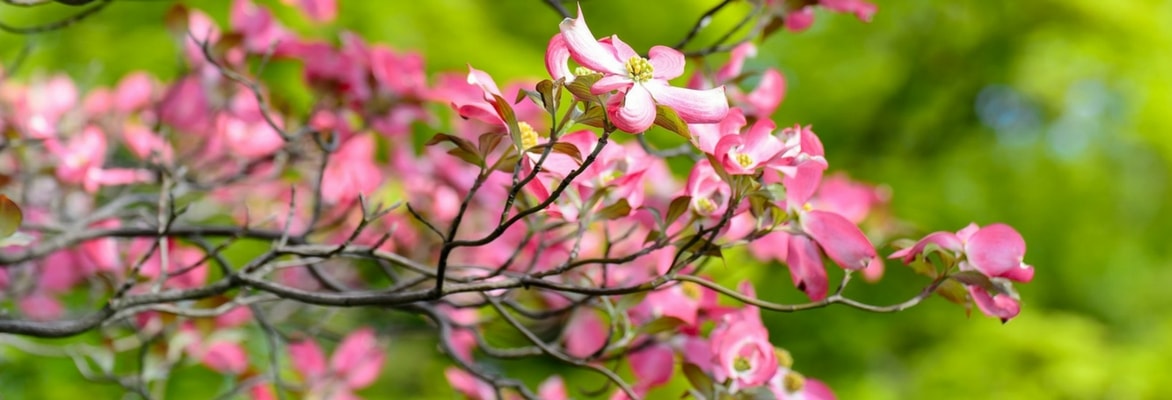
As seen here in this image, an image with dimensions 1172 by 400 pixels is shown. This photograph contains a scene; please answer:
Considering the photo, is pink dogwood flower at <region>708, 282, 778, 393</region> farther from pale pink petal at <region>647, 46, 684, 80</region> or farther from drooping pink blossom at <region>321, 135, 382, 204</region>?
drooping pink blossom at <region>321, 135, 382, 204</region>

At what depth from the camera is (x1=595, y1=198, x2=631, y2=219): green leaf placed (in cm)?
64

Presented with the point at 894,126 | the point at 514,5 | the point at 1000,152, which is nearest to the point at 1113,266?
the point at 1000,152

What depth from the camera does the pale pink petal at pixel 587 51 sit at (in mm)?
481

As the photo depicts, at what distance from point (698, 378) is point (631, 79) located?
0.30 meters

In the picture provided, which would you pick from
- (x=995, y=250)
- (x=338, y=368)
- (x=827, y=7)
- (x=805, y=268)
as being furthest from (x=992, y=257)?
(x=338, y=368)

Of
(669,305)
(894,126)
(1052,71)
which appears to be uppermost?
(1052,71)

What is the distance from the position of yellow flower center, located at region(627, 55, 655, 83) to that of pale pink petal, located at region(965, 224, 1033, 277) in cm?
24

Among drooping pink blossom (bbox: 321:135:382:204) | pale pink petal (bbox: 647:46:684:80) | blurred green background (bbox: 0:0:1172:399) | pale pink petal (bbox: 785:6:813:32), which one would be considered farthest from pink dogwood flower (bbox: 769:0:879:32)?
blurred green background (bbox: 0:0:1172:399)

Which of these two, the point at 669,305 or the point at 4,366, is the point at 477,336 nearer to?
the point at 669,305

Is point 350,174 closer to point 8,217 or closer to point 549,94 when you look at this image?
point 8,217

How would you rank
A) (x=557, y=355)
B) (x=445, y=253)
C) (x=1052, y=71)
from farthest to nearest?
(x=1052, y=71)
(x=557, y=355)
(x=445, y=253)

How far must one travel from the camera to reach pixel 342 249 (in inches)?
24.4

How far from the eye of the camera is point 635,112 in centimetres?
48

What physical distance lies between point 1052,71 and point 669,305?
2.32m
